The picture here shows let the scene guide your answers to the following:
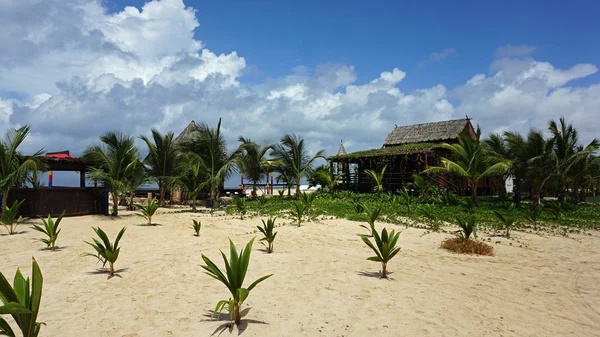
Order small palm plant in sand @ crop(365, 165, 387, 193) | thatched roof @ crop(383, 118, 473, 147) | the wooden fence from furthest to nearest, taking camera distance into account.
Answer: thatched roof @ crop(383, 118, 473, 147), small palm plant in sand @ crop(365, 165, 387, 193), the wooden fence

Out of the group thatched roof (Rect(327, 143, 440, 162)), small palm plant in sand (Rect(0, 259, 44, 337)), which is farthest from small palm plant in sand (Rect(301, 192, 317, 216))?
small palm plant in sand (Rect(0, 259, 44, 337))

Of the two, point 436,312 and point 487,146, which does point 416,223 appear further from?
point 487,146

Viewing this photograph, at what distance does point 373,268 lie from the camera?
6.29m

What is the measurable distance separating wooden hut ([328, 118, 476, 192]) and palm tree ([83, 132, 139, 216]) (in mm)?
13857

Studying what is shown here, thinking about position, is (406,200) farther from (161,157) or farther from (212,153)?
(161,157)

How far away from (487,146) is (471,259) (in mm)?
13839

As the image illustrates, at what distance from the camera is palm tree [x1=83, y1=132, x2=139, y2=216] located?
13.3m

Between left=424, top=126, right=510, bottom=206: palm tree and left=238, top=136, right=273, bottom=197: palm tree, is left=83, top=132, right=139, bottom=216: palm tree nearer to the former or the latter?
left=238, top=136, right=273, bottom=197: palm tree

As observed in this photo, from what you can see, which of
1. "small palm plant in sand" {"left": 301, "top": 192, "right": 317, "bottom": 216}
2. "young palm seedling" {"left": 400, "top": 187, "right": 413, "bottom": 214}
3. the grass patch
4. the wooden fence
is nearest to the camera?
the grass patch

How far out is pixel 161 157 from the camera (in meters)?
17.2

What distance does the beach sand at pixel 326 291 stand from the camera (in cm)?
402

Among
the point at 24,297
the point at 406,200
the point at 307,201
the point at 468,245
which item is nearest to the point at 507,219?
the point at 468,245

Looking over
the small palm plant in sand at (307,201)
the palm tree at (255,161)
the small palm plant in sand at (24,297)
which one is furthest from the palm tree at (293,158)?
the small palm plant in sand at (24,297)

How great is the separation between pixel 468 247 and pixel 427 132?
20991 millimetres
